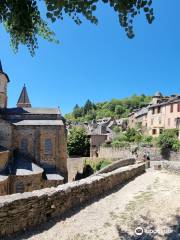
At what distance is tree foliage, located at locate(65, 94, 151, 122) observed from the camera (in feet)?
511

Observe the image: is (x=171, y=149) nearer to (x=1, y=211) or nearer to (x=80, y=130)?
(x=80, y=130)

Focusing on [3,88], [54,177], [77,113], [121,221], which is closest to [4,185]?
[54,177]

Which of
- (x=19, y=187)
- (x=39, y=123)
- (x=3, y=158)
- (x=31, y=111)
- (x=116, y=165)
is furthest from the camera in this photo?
(x=31, y=111)

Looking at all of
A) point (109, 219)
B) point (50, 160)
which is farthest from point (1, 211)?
point (50, 160)

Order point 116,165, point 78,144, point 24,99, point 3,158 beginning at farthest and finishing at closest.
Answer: point 78,144 → point 24,99 → point 3,158 → point 116,165

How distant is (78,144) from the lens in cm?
5512

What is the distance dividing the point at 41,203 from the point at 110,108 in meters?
168

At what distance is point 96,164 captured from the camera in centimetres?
4153

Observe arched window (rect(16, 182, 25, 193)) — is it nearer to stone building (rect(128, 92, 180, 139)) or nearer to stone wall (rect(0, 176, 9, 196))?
stone wall (rect(0, 176, 9, 196))

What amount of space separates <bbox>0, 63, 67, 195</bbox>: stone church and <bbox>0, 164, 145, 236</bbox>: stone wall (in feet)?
62.8

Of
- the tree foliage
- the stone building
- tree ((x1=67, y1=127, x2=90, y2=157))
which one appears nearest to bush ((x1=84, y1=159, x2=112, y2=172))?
tree ((x1=67, y1=127, x2=90, y2=157))

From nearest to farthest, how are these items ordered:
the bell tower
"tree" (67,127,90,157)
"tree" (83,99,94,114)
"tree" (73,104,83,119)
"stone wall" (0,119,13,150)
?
"stone wall" (0,119,13,150) → the bell tower → "tree" (67,127,90,157) → "tree" (73,104,83,119) → "tree" (83,99,94,114)

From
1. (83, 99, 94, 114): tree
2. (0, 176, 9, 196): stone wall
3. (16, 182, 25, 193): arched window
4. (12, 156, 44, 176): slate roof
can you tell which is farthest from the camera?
(83, 99, 94, 114): tree

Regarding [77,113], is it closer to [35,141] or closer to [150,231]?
[35,141]
